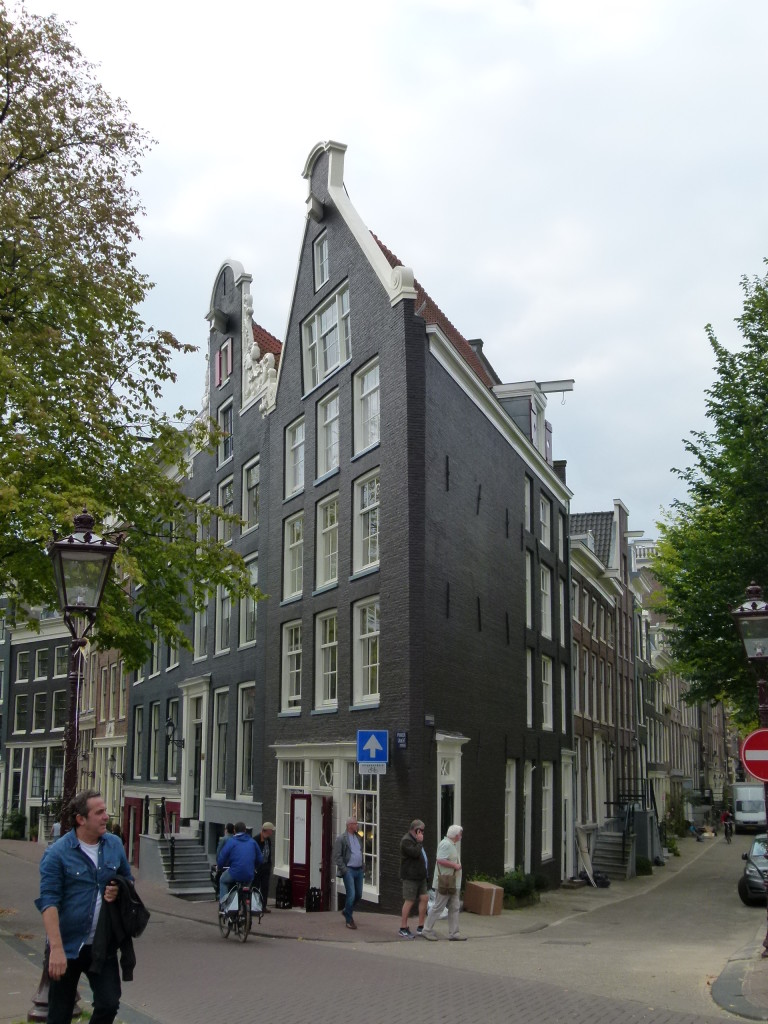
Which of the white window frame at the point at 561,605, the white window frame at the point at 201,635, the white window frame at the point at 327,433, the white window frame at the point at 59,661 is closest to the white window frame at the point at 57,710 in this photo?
the white window frame at the point at 59,661

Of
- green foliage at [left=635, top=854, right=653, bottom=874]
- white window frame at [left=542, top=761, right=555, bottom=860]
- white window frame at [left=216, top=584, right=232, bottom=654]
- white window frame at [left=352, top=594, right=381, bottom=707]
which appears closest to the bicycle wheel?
white window frame at [left=352, top=594, right=381, bottom=707]

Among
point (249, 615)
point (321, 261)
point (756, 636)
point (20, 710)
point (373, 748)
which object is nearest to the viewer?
point (756, 636)

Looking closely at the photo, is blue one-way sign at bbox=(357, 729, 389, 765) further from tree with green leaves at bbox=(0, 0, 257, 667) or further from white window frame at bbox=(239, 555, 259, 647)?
white window frame at bbox=(239, 555, 259, 647)

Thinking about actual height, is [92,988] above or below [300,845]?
above

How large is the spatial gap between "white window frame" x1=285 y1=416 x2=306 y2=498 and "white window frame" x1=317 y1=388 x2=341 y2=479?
1.20 metres

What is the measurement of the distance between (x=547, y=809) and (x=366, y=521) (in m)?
11.1

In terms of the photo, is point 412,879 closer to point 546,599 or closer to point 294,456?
point 294,456

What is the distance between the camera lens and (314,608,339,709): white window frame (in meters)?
24.5

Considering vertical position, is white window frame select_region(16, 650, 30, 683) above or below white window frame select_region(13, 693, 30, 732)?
above

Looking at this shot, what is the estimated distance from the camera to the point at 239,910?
1634 centimetres

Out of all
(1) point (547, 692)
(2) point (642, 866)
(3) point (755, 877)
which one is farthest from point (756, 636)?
(2) point (642, 866)

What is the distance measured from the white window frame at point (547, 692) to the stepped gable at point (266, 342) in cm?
1162

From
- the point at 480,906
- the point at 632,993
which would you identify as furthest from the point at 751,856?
the point at 632,993

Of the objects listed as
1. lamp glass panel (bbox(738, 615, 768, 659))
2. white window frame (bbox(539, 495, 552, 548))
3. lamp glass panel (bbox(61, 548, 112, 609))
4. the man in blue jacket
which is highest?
white window frame (bbox(539, 495, 552, 548))
